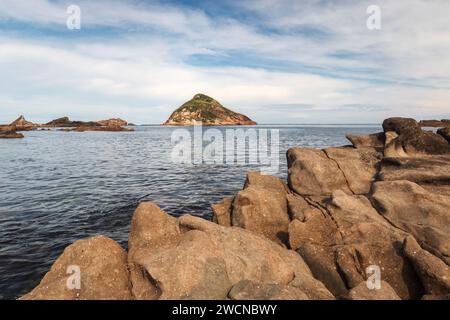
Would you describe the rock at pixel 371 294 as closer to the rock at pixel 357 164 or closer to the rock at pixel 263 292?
the rock at pixel 263 292

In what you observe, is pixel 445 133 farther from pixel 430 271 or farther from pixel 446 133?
pixel 430 271

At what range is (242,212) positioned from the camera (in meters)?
16.4

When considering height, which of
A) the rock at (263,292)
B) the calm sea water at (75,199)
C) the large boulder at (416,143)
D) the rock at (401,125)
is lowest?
the calm sea water at (75,199)

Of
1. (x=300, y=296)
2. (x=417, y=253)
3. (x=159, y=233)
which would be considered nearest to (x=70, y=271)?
(x=159, y=233)

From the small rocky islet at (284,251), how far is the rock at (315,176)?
171 centimetres

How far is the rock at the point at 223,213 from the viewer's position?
1733cm

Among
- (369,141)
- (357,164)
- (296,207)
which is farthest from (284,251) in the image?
(369,141)

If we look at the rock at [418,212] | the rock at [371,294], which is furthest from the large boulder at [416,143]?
the rock at [371,294]

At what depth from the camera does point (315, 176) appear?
20359 mm

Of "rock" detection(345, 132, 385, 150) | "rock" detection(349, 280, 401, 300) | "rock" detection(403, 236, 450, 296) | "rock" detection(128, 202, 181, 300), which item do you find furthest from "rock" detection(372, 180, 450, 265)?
"rock" detection(128, 202, 181, 300)

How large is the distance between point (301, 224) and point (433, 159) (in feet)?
37.3

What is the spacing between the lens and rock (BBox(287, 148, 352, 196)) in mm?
20188

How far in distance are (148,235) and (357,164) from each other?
51.6ft
